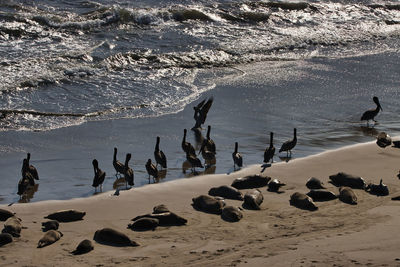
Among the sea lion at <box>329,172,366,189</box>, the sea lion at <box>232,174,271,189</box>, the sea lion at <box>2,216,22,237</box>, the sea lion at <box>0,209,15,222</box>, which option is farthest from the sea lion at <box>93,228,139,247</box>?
the sea lion at <box>329,172,366,189</box>

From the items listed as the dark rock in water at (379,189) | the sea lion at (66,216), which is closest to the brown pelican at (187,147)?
the dark rock in water at (379,189)

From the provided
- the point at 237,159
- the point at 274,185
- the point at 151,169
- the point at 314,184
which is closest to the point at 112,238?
the point at 151,169

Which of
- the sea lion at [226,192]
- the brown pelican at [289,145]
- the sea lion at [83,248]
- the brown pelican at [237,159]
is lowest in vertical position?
the sea lion at [83,248]

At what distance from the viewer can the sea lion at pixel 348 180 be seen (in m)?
12.5

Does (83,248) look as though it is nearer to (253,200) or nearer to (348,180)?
(253,200)

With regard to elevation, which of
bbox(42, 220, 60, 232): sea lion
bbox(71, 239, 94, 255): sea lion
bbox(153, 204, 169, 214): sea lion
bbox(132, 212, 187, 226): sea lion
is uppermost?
bbox(153, 204, 169, 214): sea lion

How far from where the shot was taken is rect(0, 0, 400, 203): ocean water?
1537cm

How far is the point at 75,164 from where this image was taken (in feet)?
46.5

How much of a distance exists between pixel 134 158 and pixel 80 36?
11919 mm

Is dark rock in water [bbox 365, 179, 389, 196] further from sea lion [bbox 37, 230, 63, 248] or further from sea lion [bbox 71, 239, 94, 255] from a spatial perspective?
sea lion [bbox 37, 230, 63, 248]

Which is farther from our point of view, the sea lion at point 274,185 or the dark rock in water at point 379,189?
the sea lion at point 274,185

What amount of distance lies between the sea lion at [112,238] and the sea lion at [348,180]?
4221mm

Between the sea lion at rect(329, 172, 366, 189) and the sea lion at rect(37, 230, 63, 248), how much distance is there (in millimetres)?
4848

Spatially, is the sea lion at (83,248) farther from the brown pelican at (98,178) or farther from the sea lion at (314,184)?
the sea lion at (314,184)
